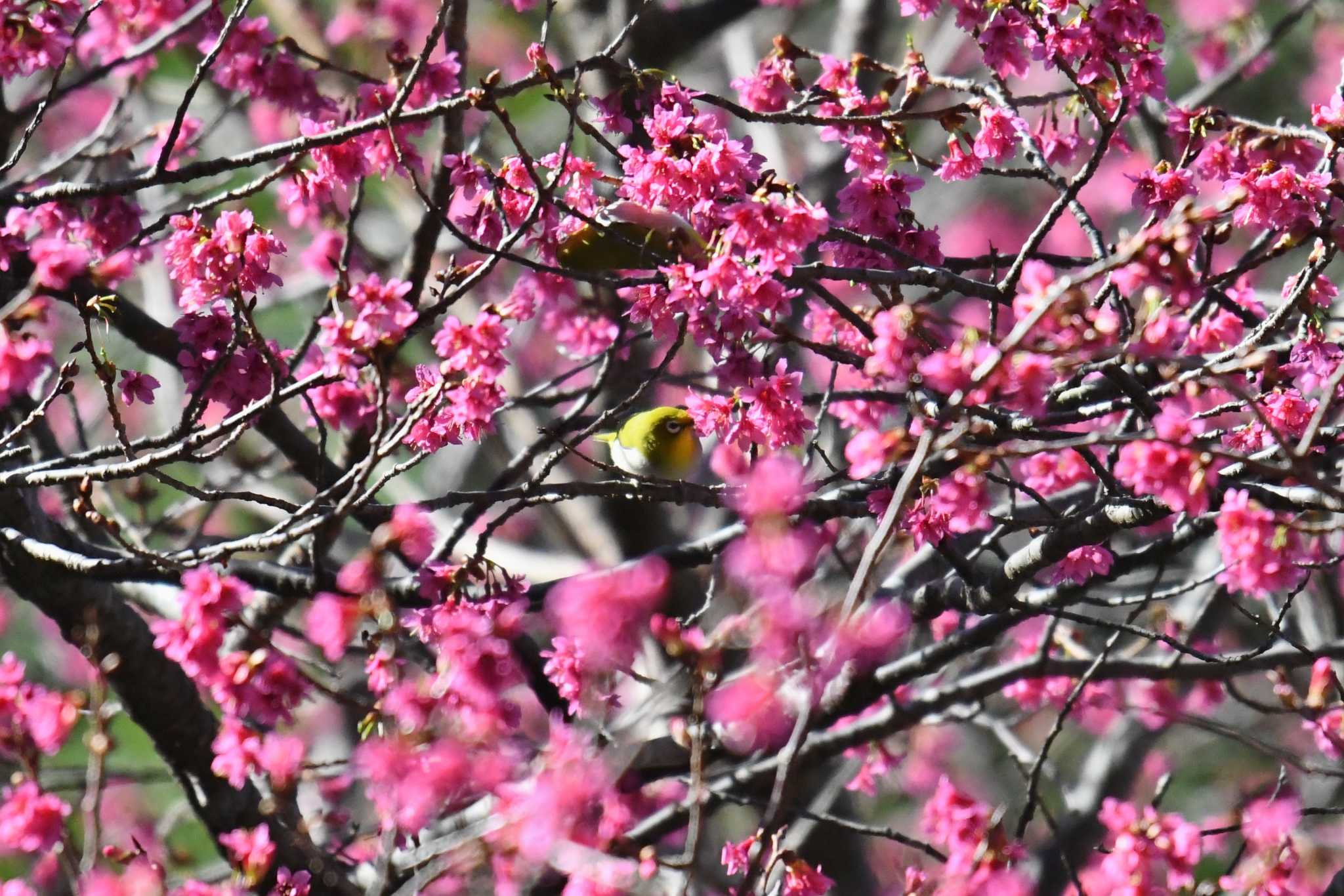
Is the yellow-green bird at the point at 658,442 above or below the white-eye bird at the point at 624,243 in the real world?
below

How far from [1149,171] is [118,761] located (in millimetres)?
8431

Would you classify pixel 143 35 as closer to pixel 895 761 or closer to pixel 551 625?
pixel 551 625

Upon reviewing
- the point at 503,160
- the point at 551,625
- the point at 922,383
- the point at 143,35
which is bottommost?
the point at 551,625

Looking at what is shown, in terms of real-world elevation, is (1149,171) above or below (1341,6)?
below

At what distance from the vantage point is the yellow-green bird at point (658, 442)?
5.10 metres

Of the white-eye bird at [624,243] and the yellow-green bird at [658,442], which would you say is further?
the yellow-green bird at [658,442]

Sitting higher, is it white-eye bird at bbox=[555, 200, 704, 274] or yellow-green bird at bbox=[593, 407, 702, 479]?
white-eye bird at bbox=[555, 200, 704, 274]

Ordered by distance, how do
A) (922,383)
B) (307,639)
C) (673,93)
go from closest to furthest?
(922,383)
(673,93)
(307,639)

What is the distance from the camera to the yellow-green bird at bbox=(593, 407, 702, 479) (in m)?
5.10

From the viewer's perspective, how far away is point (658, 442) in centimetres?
512

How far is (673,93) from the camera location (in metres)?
3.34

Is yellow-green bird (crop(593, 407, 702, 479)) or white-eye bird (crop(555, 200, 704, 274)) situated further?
yellow-green bird (crop(593, 407, 702, 479))

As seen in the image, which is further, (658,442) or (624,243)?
(658,442)

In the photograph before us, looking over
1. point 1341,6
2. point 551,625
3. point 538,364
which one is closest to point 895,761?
point 551,625
